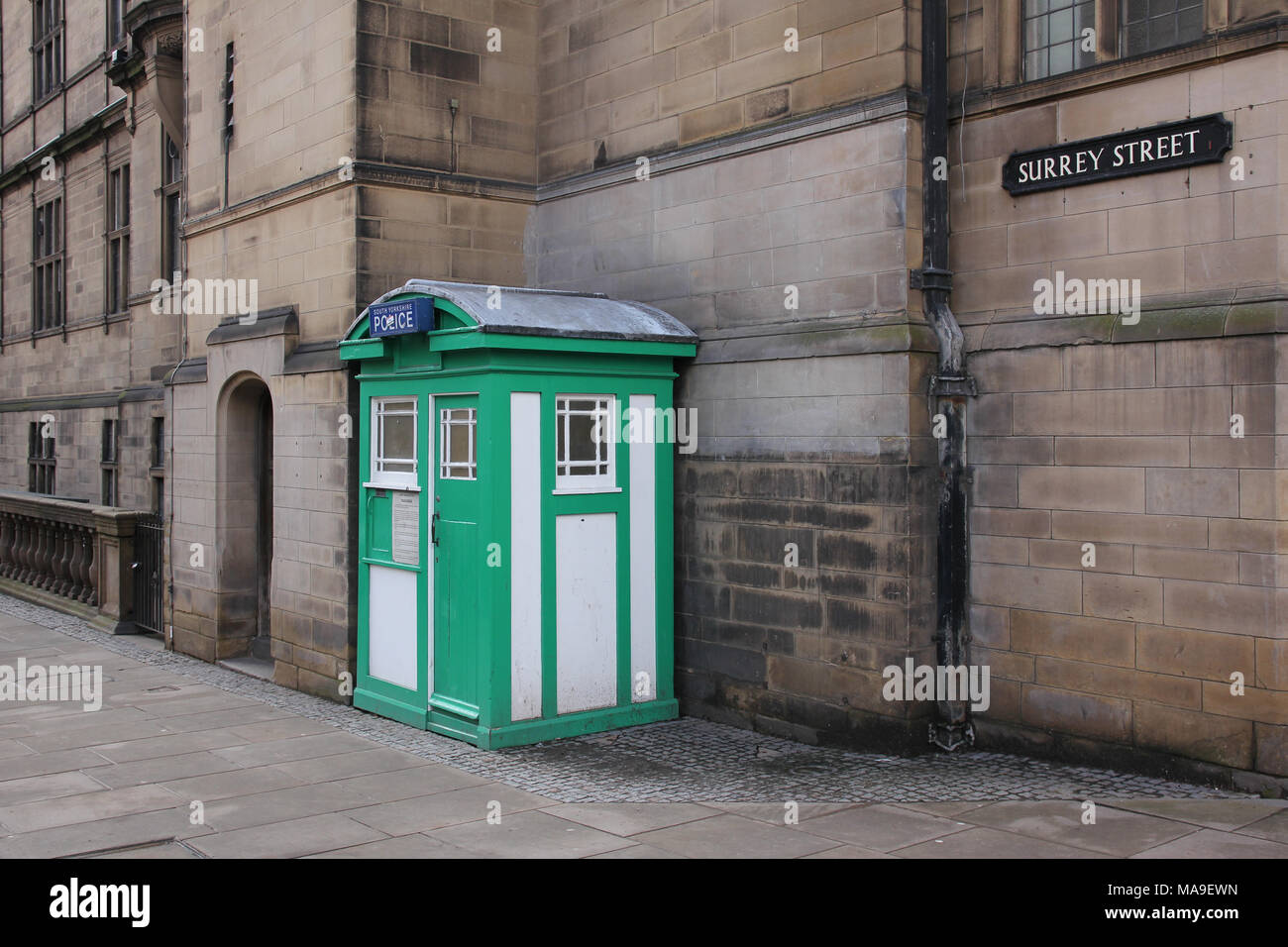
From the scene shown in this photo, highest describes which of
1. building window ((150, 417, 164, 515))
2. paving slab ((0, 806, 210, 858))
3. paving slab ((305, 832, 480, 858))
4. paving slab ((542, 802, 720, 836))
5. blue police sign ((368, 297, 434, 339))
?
blue police sign ((368, 297, 434, 339))

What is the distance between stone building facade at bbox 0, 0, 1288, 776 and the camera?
6.93m

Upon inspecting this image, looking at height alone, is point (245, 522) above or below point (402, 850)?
above

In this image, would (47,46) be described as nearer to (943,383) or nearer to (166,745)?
(166,745)

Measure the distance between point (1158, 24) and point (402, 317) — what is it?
5313mm

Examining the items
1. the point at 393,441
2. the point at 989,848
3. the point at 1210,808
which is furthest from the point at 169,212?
the point at 1210,808

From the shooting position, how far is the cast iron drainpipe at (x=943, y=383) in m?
7.98

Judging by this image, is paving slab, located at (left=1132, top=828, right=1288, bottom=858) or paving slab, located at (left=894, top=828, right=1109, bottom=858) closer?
paving slab, located at (left=1132, top=828, right=1288, bottom=858)

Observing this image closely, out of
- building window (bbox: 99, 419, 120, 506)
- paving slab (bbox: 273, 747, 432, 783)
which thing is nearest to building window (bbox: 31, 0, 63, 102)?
building window (bbox: 99, 419, 120, 506)

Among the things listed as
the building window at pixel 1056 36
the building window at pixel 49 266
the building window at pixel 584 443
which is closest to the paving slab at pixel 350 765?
the building window at pixel 584 443

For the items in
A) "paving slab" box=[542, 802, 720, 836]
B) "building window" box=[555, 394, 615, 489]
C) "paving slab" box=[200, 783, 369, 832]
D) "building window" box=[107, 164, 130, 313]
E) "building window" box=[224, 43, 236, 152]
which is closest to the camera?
"paving slab" box=[542, 802, 720, 836]

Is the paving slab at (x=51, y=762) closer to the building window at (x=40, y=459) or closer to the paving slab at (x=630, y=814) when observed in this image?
the paving slab at (x=630, y=814)

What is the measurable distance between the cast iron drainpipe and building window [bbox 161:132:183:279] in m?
12.6

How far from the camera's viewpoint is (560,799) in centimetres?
718

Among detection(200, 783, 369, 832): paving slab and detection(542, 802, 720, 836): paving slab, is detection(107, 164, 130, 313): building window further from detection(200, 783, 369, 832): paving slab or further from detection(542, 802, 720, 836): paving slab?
detection(542, 802, 720, 836): paving slab
